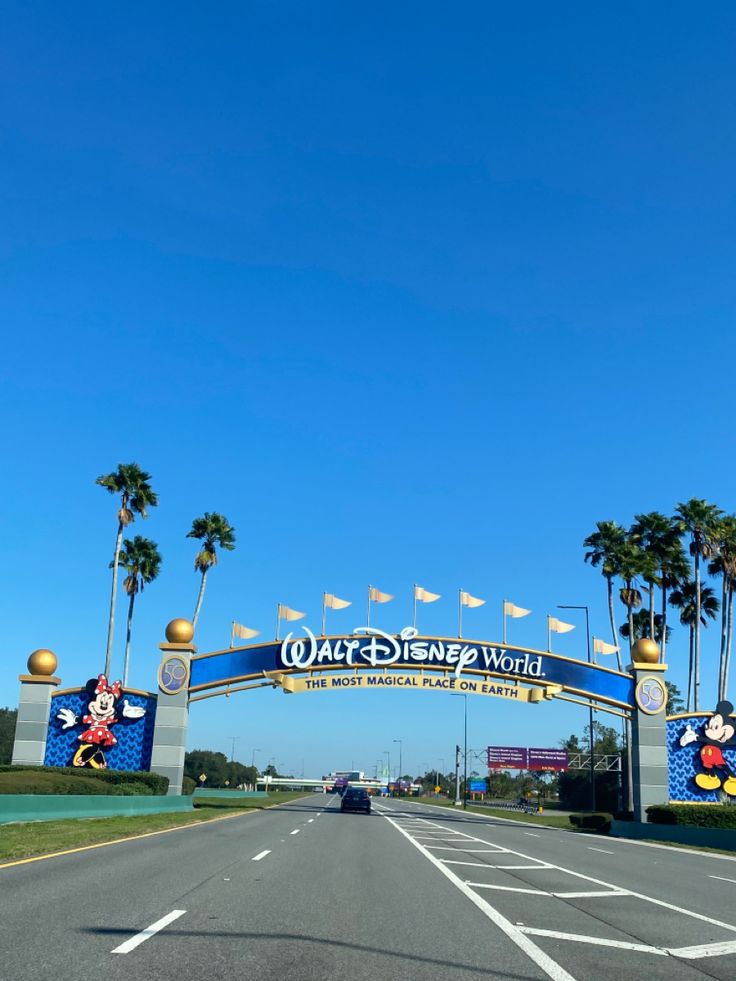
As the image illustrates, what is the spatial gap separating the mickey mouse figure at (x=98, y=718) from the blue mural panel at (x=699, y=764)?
2647 cm

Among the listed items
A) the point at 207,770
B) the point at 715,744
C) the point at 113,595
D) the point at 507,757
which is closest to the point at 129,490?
the point at 113,595

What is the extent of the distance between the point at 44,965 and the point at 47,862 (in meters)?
8.67

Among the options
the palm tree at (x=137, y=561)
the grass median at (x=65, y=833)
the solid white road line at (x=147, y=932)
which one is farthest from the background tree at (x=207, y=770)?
the solid white road line at (x=147, y=932)

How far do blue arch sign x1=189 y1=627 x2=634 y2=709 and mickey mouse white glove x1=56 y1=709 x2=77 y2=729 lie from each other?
19.6 ft

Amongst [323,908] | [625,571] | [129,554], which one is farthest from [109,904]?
[129,554]

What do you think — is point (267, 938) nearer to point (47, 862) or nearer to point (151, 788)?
point (47, 862)

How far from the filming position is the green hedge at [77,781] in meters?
33.0

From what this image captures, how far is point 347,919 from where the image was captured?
33.3 feet

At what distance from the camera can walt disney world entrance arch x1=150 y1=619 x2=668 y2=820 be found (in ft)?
147

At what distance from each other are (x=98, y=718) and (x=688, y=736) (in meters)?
29.2

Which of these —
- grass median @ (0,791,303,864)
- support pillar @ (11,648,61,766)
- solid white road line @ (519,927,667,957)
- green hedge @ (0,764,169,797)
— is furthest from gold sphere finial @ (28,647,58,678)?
solid white road line @ (519,927,667,957)

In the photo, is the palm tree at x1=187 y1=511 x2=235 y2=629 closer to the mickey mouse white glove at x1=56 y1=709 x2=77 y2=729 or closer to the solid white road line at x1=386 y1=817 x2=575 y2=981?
the mickey mouse white glove at x1=56 y1=709 x2=77 y2=729

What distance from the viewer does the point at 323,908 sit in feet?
36.0

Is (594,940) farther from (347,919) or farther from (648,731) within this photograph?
(648,731)
